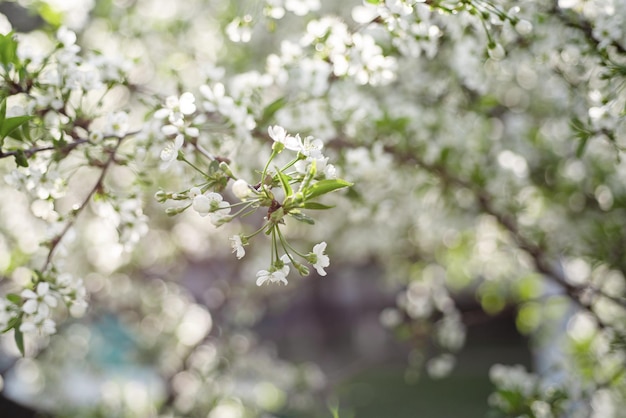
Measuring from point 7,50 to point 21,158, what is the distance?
0.29 m

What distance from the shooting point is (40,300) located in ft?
4.82

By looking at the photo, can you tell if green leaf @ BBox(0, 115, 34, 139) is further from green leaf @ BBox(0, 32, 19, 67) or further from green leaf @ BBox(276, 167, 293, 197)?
green leaf @ BBox(276, 167, 293, 197)

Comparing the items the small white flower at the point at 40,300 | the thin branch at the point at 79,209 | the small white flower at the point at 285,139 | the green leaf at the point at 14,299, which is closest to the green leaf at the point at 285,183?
the small white flower at the point at 285,139

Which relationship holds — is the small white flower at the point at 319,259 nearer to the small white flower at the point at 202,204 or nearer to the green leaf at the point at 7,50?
the small white flower at the point at 202,204

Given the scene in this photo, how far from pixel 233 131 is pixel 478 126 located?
158 cm

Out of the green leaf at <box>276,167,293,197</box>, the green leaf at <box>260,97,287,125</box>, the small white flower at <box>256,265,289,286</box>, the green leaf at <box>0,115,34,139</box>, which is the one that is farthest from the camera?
the green leaf at <box>260,97,287,125</box>

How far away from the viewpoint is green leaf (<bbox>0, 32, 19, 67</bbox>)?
4.81 feet

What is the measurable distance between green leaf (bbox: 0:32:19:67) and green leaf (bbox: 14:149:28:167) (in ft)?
0.83

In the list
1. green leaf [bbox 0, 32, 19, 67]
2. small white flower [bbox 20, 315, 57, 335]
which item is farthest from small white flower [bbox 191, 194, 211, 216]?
green leaf [bbox 0, 32, 19, 67]

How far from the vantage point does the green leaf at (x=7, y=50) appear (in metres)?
1.47

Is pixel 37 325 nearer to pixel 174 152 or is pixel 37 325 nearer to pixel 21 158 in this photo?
pixel 21 158

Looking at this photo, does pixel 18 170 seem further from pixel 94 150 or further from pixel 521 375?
pixel 521 375

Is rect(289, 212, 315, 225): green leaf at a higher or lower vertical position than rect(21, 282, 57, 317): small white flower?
higher

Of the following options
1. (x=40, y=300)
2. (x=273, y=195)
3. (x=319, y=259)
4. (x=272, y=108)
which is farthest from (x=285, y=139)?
(x=40, y=300)
